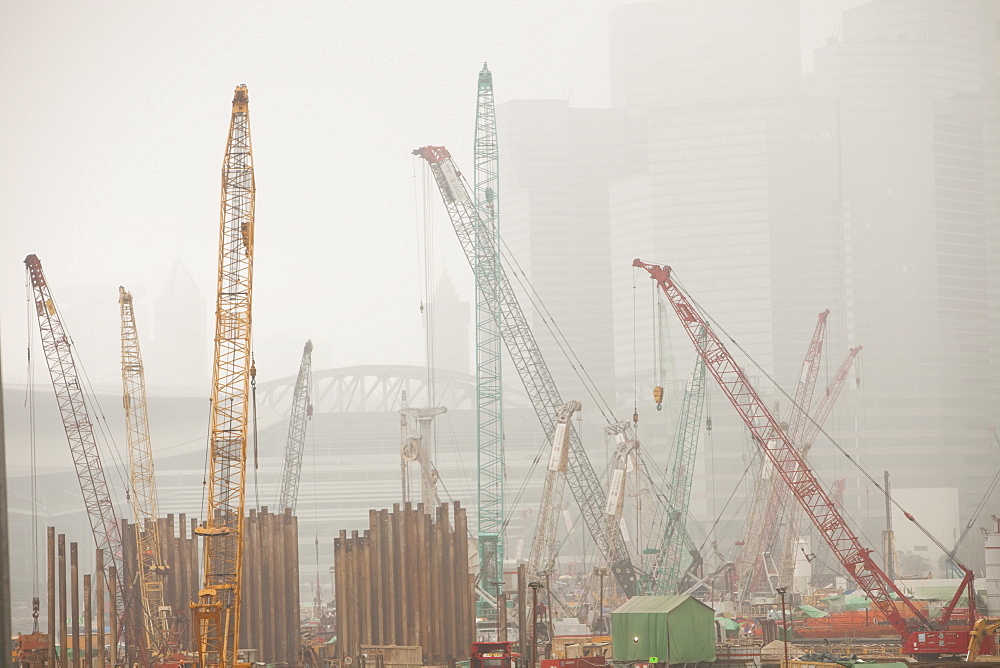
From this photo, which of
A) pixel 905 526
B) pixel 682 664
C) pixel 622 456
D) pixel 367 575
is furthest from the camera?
pixel 905 526

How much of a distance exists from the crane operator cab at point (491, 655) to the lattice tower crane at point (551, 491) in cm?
1729

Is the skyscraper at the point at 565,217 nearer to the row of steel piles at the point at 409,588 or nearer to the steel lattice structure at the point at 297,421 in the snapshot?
the steel lattice structure at the point at 297,421

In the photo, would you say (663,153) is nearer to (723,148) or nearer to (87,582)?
(723,148)

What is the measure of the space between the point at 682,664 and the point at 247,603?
20673 millimetres

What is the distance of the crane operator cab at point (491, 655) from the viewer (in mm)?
36966

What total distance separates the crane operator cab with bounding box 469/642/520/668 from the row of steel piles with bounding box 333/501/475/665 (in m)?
8.40

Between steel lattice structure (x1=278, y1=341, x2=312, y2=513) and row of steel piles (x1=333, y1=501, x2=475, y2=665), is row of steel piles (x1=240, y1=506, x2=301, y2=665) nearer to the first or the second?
row of steel piles (x1=333, y1=501, x2=475, y2=665)

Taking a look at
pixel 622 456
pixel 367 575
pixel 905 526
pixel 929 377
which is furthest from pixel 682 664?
pixel 929 377

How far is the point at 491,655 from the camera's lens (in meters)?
38.8

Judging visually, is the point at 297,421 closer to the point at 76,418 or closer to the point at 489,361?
the point at 489,361

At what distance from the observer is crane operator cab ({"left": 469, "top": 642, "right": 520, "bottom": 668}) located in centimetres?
3697

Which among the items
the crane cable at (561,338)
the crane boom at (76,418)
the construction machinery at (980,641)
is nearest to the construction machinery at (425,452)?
the crane boom at (76,418)

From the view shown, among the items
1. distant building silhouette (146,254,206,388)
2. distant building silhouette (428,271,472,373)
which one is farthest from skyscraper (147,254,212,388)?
distant building silhouette (428,271,472,373)

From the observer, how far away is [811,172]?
103m
